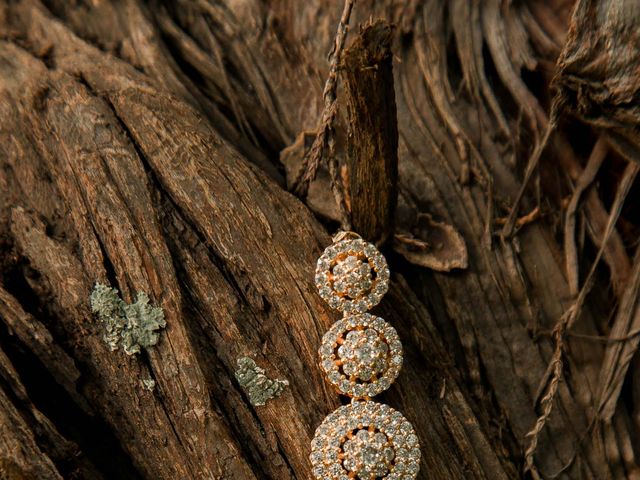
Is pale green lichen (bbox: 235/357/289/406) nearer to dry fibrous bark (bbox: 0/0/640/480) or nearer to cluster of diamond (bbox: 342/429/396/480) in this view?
dry fibrous bark (bbox: 0/0/640/480)

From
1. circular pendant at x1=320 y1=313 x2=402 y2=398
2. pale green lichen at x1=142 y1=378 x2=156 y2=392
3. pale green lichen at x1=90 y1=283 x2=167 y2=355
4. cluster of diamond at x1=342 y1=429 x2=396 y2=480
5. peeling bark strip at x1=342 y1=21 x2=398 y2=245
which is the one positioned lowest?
cluster of diamond at x1=342 y1=429 x2=396 y2=480

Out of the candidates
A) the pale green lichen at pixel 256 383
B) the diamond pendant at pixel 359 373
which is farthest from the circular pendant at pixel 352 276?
the pale green lichen at pixel 256 383

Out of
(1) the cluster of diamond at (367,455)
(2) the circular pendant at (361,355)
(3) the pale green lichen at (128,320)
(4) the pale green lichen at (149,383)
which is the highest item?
(3) the pale green lichen at (128,320)

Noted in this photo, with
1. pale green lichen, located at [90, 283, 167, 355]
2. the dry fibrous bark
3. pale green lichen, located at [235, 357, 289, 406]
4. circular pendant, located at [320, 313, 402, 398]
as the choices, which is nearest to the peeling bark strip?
the dry fibrous bark

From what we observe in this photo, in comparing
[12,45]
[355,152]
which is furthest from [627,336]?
[12,45]

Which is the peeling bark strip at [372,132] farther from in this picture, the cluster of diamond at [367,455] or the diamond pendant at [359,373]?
the cluster of diamond at [367,455]

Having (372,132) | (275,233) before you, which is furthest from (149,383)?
(372,132)

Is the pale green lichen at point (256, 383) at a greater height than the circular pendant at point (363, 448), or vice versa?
the pale green lichen at point (256, 383)
